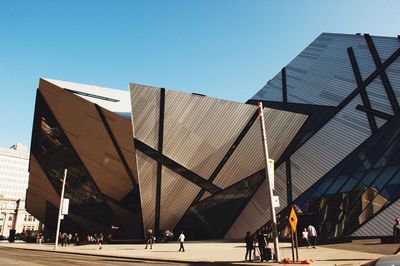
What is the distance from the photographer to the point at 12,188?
6826 inches

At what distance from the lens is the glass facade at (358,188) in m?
25.7

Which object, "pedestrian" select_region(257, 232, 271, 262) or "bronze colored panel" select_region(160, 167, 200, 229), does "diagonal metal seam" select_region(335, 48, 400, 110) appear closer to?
"bronze colored panel" select_region(160, 167, 200, 229)

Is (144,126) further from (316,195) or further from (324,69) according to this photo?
(324,69)

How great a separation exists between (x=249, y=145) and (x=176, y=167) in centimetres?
739

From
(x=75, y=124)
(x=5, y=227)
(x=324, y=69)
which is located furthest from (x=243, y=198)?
(x=5, y=227)

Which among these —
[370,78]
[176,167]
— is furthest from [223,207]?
[370,78]

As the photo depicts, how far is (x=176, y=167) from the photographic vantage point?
114 ft

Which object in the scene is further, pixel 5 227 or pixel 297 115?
pixel 5 227

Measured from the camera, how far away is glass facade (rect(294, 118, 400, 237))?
25688 millimetres

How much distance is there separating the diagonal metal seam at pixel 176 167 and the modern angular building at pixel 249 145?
0.10 m

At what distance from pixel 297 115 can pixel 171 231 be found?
56.5 ft

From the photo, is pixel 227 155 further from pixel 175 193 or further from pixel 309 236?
pixel 309 236

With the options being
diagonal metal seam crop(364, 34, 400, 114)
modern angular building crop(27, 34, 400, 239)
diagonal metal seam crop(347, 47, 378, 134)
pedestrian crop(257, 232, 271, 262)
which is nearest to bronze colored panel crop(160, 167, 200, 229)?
modern angular building crop(27, 34, 400, 239)

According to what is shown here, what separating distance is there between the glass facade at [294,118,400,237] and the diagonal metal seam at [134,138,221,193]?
8354 millimetres
